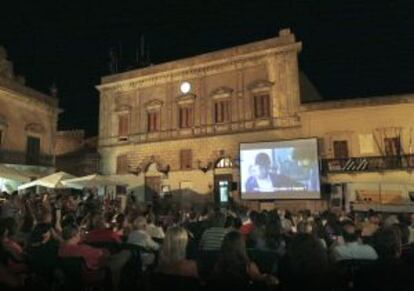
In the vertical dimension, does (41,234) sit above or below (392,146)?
below

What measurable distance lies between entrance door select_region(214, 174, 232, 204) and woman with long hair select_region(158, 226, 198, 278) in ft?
64.8

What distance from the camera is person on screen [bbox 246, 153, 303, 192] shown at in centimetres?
2069

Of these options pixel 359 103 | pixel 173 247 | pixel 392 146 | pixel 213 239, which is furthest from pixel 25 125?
pixel 173 247

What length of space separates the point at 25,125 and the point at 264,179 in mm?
17244

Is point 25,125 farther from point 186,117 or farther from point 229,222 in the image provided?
point 229,222

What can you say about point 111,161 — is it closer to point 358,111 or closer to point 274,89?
point 274,89

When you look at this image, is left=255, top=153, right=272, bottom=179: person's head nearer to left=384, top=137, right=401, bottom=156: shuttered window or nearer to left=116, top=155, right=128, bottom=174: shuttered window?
left=384, top=137, right=401, bottom=156: shuttered window

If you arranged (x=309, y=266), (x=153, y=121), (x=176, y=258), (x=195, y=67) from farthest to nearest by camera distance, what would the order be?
(x=153, y=121)
(x=195, y=67)
(x=176, y=258)
(x=309, y=266)

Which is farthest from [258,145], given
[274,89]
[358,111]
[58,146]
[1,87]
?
[58,146]

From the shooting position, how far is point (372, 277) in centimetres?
398

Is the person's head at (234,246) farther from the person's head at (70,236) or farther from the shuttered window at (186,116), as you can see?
the shuttered window at (186,116)

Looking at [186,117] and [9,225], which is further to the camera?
[186,117]

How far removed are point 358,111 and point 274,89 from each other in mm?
4931

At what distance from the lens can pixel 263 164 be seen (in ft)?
69.8
